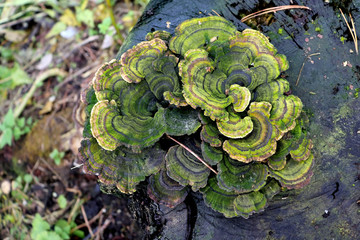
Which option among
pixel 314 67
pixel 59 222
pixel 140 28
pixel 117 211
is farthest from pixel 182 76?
pixel 59 222

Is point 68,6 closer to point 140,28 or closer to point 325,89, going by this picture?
point 140,28

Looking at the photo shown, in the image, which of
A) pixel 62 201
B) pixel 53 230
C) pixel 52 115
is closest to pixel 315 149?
pixel 62 201

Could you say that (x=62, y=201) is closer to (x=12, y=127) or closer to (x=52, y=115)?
(x=52, y=115)

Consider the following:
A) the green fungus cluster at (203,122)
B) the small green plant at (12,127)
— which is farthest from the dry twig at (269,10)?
the small green plant at (12,127)

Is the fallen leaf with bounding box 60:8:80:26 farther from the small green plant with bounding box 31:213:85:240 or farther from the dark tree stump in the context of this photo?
the dark tree stump

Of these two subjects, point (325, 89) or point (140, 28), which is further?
point (140, 28)

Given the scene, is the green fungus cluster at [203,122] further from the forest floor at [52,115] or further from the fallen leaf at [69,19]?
the fallen leaf at [69,19]
